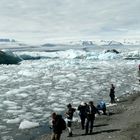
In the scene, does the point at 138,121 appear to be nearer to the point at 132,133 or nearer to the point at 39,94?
the point at 132,133

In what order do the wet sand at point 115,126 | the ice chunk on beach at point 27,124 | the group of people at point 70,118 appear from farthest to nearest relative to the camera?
the ice chunk on beach at point 27,124
the wet sand at point 115,126
the group of people at point 70,118

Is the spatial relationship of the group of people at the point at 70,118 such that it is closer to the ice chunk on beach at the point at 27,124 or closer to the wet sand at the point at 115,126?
the wet sand at the point at 115,126

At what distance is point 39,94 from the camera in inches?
1455

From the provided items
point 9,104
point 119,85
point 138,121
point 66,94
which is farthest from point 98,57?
point 138,121

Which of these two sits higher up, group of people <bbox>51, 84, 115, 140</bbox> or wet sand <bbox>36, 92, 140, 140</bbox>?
group of people <bbox>51, 84, 115, 140</bbox>

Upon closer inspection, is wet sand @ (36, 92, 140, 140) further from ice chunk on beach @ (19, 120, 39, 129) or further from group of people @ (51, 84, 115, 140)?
ice chunk on beach @ (19, 120, 39, 129)

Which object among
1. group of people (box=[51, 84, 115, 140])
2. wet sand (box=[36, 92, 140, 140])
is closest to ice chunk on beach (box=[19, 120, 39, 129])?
wet sand (box=[36, 92, 140, 140])

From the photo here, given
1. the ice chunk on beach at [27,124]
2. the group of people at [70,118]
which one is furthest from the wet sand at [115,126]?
the ice chunk on beach at [27,124]

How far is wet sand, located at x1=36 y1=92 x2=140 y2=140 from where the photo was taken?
1798 cm

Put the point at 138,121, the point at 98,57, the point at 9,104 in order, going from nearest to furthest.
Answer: the point at 138,121 < the point at 9,104 < the point at 98,57

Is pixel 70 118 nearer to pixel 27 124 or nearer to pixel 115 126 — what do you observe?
pixel 115 126

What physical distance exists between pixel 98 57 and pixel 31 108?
87199 mm

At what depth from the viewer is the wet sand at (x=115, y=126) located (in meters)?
18.0

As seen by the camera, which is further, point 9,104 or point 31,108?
point 9,104
